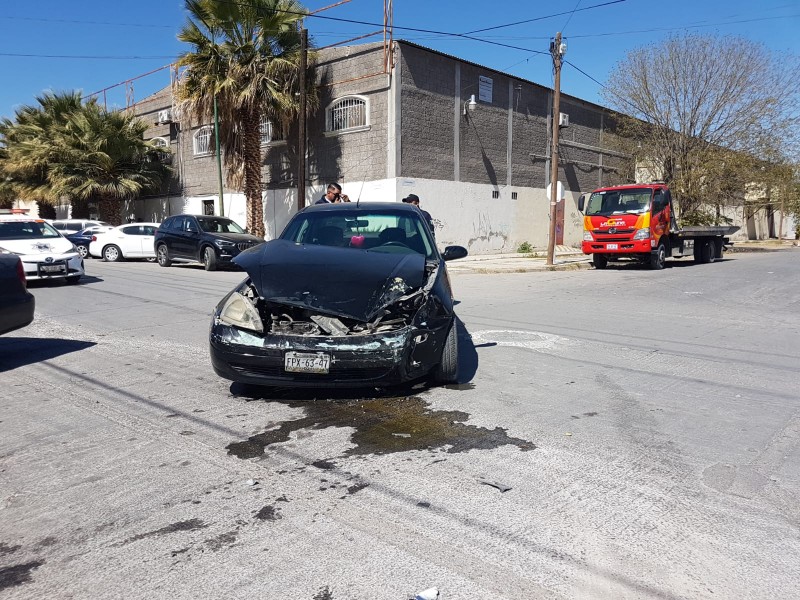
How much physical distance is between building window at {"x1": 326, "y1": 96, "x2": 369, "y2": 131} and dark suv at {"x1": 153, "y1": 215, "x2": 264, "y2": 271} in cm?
645

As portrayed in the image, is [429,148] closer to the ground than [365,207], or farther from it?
farther from it

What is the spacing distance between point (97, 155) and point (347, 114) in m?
12.1

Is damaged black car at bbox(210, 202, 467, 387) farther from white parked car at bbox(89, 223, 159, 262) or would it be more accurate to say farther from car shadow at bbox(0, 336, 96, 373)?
white parked car at bbox(89, 223, 159, 262)

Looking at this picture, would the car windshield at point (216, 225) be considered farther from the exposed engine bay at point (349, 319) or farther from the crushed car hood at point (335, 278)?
the exposed engine bay at point (349, 319)

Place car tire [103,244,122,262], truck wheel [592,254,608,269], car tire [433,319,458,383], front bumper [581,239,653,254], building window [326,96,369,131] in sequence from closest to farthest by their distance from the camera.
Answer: car tire [433,319,458,383] → front bumper [581,239,653,254] → truck wheel [592,254,608,269] → car tire [103,244,122,262] → building window [326,96,369,131]

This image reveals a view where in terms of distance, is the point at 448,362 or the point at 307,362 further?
the point at 448,362

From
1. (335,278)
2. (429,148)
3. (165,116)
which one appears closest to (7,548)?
(335,278)

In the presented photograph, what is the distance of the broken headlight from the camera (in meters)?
4.82

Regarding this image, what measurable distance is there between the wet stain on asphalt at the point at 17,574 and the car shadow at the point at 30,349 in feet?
14.1

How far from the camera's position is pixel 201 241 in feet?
58.7

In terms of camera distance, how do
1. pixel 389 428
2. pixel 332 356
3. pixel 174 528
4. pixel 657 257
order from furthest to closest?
pixel 657 257, pixel 332 356, pixel 389 428, pixel 174 528

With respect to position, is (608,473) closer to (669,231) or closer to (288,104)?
(669,231)

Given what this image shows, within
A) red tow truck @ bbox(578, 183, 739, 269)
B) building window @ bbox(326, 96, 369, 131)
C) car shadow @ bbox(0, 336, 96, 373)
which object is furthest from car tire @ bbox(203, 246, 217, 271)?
red tow truck @ bbox(578, 183, 739, 269)

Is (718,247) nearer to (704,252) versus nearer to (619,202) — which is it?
(704,252)
